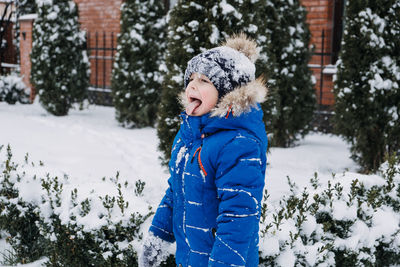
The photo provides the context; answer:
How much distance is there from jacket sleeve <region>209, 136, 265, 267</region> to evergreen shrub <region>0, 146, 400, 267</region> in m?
0.77

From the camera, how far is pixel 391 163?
126 inches

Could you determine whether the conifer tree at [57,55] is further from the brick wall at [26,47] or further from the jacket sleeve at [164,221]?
the jacket sleeve at [164,221]

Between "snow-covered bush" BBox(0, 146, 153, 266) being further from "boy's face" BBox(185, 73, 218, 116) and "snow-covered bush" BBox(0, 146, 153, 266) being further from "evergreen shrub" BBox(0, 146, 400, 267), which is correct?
"boy's face" BBox(185, 73, 218, 116)

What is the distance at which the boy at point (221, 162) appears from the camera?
1.53m

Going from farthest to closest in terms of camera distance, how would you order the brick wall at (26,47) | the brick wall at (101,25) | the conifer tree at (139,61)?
the brick wall at (101,25), the brick wall at (26,47), the conifer tree at (139,61)

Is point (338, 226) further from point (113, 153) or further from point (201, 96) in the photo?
point (113, 153)

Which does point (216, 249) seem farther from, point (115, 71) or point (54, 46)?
point (54, 46)

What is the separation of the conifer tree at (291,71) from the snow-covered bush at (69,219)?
4.06m

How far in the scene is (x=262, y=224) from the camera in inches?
95.3

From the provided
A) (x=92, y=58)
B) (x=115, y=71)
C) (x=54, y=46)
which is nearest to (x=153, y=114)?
(x=115, y=71)

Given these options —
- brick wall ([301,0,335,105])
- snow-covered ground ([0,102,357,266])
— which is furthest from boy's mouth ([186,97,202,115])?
brick wall ([301,0,335,105])

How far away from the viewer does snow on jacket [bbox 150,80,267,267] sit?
1.53m

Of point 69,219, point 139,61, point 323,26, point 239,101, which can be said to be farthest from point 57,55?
point 239,101

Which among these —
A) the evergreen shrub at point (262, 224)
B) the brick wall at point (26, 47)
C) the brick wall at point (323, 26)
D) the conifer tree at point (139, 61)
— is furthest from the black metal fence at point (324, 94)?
the brick wall at point (26, 47)
